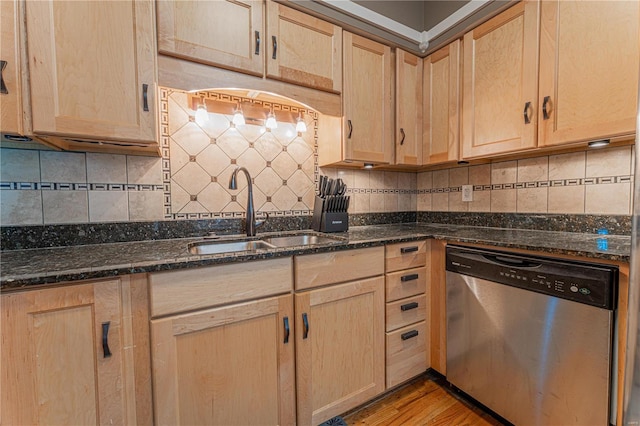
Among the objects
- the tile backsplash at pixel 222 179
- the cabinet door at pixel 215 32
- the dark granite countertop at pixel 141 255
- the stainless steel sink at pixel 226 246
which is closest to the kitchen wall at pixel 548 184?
the tile backsplash at pixel 222 179

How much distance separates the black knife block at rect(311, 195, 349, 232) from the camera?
1.72 metres

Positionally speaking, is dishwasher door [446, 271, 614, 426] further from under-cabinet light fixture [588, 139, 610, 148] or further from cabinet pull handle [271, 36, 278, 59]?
cabinet pull handle [271, 36, 278, 59]

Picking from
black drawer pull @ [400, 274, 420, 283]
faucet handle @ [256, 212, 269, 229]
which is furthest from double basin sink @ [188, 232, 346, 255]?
black drawer pull @ [400, 274, 420, 283]

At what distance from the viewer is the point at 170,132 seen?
1433 millimetres

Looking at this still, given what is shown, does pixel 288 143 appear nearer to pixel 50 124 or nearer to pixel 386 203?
pixel 386 203

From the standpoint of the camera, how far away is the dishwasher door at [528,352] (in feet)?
3.29

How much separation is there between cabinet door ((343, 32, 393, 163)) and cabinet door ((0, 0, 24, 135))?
4.47ft

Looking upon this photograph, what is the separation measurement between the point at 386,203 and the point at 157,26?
173 centimetres

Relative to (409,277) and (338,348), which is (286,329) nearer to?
(338,348)

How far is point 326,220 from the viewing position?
1.72m

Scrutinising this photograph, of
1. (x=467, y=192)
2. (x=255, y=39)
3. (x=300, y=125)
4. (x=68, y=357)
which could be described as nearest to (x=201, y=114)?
(x=255, y=39)

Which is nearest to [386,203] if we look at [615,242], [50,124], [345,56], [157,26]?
[345,56]

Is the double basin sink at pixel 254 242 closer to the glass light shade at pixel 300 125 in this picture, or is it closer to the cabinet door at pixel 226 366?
the cabinet door at pixel 226 366

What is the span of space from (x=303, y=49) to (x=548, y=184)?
1.57 metres
